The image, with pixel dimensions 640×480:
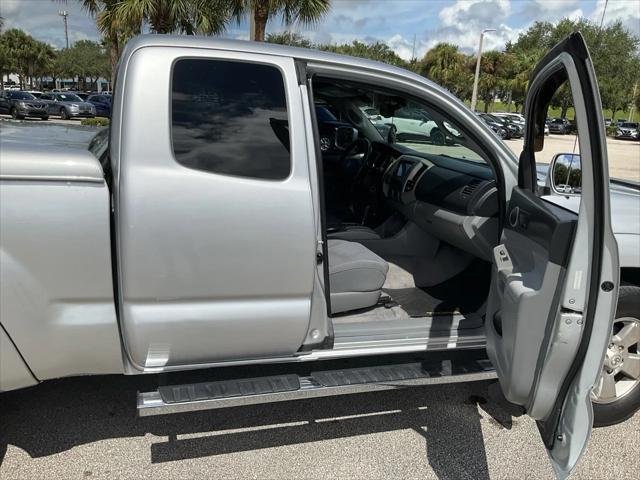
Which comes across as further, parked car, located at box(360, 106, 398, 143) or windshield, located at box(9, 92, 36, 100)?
windshield, located at box(9, 92, 36, 100)

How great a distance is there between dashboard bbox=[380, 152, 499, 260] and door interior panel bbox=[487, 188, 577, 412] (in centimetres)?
48

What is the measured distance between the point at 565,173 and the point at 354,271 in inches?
50.1

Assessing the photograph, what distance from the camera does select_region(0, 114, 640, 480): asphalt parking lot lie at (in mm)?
2629

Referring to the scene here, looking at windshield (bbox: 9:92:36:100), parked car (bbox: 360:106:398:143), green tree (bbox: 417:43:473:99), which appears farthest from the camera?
green tree (bbox: 417:43:473:99)

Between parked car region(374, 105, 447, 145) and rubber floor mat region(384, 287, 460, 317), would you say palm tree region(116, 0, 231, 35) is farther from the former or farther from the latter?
rubber floor mat region(384, 287, 460, 317)

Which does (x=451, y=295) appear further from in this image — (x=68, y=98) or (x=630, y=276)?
(x=68, y=98)

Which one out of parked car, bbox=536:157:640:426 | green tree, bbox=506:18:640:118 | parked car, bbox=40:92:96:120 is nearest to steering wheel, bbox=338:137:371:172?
parked car, bbox=536:157:640:426

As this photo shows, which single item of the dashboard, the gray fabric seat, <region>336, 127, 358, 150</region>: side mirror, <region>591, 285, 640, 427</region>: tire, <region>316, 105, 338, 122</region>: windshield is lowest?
<region>591, 285, 640, 427</region>: tire

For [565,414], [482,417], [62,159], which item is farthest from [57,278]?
[482,417]

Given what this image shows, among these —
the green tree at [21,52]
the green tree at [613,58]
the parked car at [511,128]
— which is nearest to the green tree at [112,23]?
the parked car at [511,128]

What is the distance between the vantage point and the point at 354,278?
311 centimetres

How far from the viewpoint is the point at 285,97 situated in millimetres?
2441

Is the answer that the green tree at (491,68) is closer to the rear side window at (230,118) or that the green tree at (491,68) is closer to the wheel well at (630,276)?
the wheel well at (630,276)

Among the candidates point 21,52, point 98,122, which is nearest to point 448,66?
point 21,52
